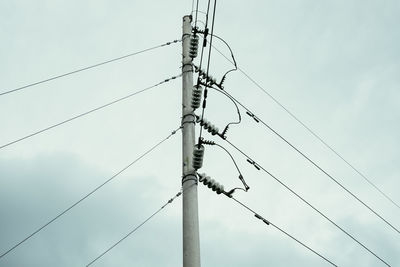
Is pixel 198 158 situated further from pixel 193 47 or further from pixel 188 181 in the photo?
pixel 193 47

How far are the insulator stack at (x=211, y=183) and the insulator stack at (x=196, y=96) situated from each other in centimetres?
183

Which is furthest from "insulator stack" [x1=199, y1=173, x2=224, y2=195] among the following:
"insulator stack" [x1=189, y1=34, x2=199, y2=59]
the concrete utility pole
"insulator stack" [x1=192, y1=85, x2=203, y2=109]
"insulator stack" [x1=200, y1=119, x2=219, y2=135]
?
"insulator stack" [x1=189, y1=34, x2=199, y2=59]

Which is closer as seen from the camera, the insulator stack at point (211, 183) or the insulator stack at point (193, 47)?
the insulator stack at point (211, 183)

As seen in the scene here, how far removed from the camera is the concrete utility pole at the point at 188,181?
6.87 m

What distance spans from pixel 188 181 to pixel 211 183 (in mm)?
489

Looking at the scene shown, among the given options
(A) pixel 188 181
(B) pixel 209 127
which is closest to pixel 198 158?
(A) pixel 188 181

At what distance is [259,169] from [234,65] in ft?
10.9

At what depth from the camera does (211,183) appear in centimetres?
790

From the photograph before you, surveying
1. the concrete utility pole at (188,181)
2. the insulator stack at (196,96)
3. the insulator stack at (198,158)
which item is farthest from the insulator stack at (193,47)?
the insulator stack at (198,158)

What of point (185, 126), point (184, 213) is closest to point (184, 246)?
point (184, 213)

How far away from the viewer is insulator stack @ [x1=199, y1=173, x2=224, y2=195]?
7.86 m

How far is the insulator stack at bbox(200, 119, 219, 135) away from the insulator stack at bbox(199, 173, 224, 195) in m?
1.42

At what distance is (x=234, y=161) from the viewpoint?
909 centimetres

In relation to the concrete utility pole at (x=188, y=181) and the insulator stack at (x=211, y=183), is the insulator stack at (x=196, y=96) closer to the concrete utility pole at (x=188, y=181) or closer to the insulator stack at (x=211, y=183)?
the concrete utility pole at (x=188, y=181)
